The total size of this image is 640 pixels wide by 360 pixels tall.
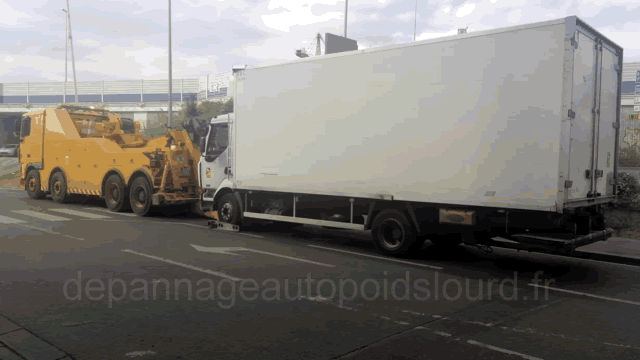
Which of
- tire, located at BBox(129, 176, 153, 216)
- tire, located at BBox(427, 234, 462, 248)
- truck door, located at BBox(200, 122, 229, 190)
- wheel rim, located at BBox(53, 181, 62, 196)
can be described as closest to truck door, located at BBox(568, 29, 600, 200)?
tire, located at BBox(427, 234, 462, 248)

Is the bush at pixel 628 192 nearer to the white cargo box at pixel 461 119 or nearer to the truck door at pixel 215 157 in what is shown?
the white cargo box at pixel 461 119

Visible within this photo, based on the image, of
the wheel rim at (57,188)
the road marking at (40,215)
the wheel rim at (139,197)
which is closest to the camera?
the road marking at (40,215)

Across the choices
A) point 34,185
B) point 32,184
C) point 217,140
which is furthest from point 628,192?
point 32,184

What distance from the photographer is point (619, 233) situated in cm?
1174

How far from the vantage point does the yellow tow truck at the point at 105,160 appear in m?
14.2

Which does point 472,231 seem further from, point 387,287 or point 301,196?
point 301,196

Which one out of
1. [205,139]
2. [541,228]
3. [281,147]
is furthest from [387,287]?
[205,139]

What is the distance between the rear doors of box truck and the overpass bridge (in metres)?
48.8

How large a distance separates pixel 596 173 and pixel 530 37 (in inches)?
103

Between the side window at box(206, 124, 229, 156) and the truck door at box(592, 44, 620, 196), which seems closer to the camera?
the truck door at box(592, 44, 620, 196)

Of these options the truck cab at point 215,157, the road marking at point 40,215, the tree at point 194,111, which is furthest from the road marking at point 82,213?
the tree at point 194,111

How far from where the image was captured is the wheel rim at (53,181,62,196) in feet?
58.3

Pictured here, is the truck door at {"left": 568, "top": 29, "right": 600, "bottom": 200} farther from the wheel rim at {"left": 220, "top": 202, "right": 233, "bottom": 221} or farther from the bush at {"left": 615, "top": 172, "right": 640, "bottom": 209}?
the wheel rim at {"left": 220, "top": 202, "right": 233, "bottom": 221}

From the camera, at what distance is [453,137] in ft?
26.4
